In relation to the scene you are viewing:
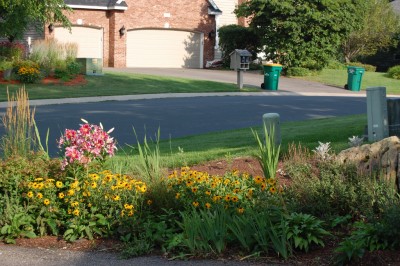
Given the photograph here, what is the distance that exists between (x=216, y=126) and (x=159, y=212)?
11942 millimetres

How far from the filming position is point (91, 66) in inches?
1345

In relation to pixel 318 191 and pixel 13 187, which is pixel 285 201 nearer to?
pixel 318 191

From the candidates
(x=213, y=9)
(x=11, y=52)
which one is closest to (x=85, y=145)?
(x=11, y=52)

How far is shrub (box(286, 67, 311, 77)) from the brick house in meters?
7.77

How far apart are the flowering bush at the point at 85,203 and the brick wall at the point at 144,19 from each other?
34.4 m

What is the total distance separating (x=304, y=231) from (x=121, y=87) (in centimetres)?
2465

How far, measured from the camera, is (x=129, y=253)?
725 centimetres

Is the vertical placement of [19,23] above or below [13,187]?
above

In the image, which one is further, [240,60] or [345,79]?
[345,79]

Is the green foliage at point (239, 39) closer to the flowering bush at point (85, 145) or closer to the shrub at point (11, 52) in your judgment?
the shrub at point (11, 52)

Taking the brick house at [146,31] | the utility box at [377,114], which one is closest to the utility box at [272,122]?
the utility box at [377,114]

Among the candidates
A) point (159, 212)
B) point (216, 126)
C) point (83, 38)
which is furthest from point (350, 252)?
point (83, 38)

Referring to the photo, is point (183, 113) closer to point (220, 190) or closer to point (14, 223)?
point (220, 190)

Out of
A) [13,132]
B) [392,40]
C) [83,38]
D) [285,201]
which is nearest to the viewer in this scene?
[285,201]
